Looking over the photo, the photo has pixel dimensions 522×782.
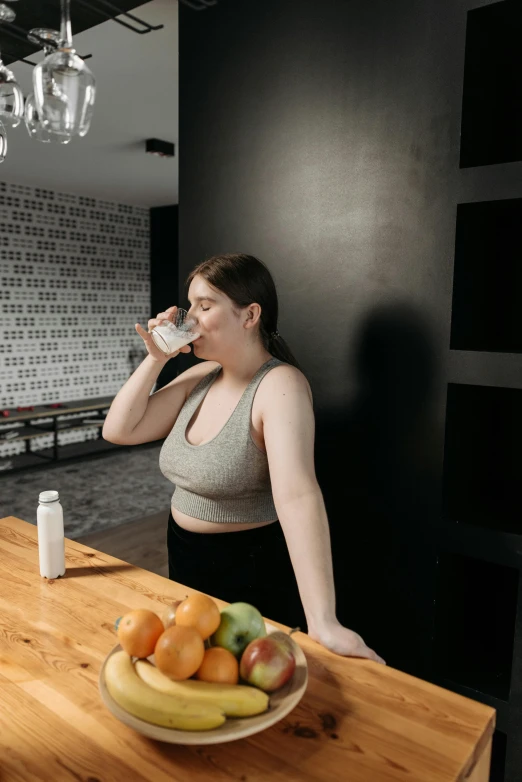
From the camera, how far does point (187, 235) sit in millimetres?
2150

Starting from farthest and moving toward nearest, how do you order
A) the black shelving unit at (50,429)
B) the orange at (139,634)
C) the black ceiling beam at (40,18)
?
the black shelving unit at (50,429)
the black ceiling beam at (40,18)
the orange at (139,634)

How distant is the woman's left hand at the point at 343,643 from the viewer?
3.63ft

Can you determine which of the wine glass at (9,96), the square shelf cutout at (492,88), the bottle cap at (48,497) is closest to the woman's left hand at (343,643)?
the bottle cap at (48,497)

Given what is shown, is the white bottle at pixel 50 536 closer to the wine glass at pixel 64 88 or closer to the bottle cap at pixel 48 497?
the bottle cap at pixel 48 497

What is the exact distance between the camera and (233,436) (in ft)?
4.98

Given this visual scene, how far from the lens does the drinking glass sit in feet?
5.12

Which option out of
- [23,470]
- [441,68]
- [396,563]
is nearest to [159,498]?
[23,470]

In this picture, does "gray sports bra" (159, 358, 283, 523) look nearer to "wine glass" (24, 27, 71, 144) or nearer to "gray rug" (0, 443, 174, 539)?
"wine glass" (24, 27, 71, 144)

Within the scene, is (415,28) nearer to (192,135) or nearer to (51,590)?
(192,135)

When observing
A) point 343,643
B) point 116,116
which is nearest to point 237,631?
point 343,643

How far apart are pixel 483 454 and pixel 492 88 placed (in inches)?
37.4

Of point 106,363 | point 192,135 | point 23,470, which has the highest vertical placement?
point 192,135

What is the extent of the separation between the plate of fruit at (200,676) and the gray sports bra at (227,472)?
552mm

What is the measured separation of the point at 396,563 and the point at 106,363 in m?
6.06
